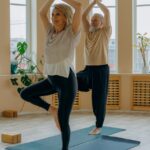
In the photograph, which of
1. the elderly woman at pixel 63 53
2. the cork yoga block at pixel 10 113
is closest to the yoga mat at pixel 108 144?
the elderly woman at pixel 63 53

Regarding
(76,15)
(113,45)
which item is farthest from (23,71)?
(76,15)

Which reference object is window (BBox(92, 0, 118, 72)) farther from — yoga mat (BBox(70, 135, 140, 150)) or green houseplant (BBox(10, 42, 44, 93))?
yoga mat (BBox(70, 135, 140, 150))

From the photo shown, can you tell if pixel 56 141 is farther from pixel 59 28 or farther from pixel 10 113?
pixel 10 113

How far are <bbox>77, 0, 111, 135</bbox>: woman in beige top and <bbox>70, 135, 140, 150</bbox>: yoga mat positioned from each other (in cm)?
32

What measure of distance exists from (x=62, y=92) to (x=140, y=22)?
3.86 meters

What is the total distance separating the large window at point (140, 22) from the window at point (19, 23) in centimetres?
201

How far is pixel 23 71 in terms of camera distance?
5.76 metres

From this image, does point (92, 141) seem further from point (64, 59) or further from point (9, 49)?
point (9, 49)

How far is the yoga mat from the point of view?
3438 mm

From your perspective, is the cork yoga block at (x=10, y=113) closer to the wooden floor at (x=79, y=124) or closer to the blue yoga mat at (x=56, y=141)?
the wooden floor at (x=79, y=124)

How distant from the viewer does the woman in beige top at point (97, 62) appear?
12.5 ft

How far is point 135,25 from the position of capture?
6.29 metres

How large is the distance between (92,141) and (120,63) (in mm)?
2662

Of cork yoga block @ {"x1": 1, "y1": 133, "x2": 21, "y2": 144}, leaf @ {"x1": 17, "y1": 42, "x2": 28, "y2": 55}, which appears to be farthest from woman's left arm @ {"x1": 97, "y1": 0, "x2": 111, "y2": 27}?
leaf @ {"x1": 17, "y1": 42, "x2": 28, "y2": 55}
